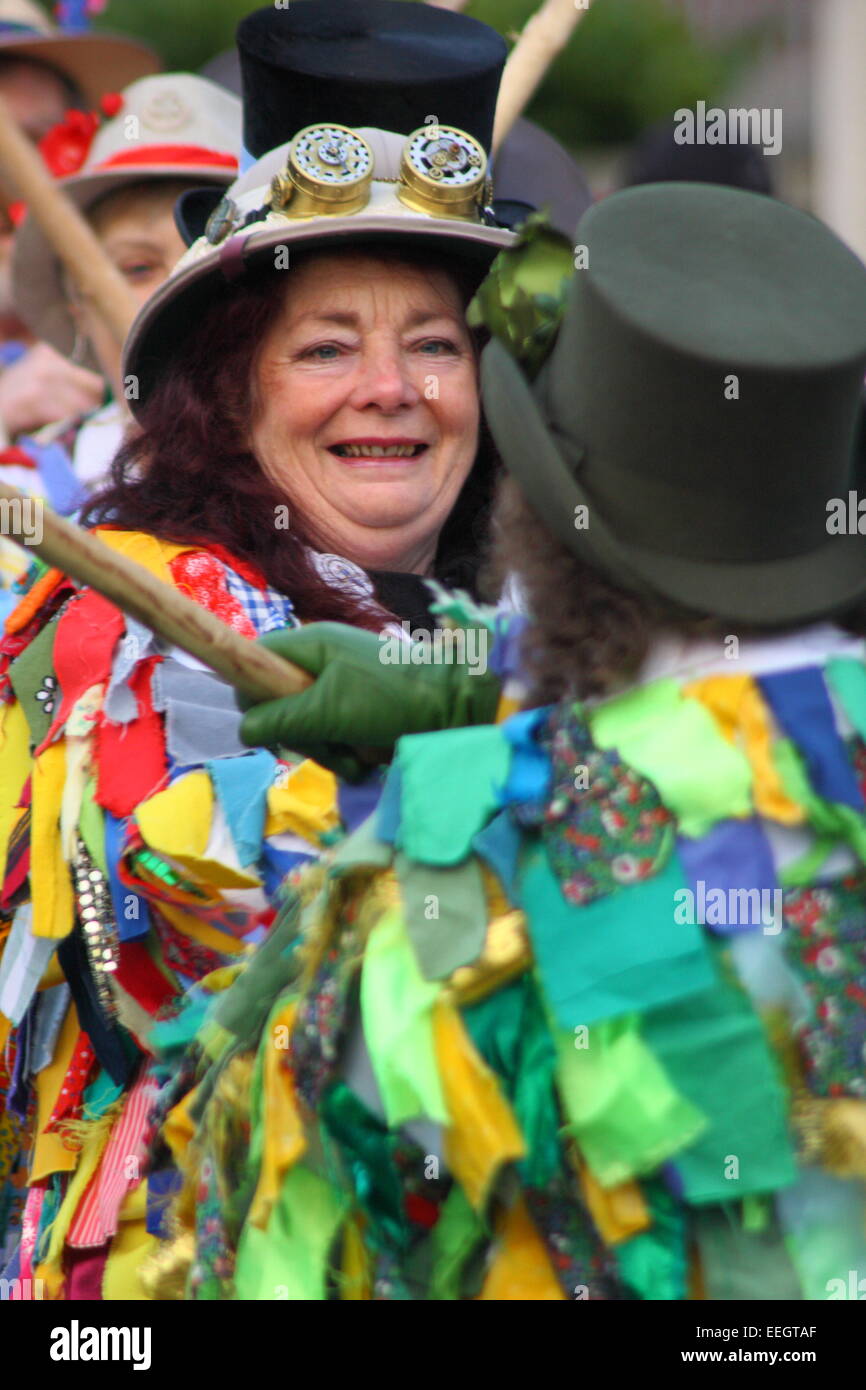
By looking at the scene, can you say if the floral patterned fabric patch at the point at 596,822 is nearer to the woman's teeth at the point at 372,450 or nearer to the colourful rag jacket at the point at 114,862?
the colourful rag jacket at the point at 114,862

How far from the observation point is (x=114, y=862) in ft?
8.31

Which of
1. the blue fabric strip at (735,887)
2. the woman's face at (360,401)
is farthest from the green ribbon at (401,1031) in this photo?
the woman's face at (360,401)

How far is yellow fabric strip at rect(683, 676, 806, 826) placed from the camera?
172cm

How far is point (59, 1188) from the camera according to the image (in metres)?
2.79

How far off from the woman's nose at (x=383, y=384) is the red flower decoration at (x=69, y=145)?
8.45ft

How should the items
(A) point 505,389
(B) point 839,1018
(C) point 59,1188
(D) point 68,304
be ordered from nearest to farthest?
1. (B) point 839,1018
2. (A) point 505,389
3. (C) point 59,1188
4. (D) point 68,304

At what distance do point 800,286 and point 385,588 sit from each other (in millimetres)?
1229

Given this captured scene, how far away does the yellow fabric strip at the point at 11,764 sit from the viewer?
111 inches

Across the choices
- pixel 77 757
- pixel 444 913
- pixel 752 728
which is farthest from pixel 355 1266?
pixel 77 757

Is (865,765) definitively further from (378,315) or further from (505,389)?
(378,315)

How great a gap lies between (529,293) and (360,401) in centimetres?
99

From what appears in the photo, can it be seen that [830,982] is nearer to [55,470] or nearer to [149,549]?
[149,549]
